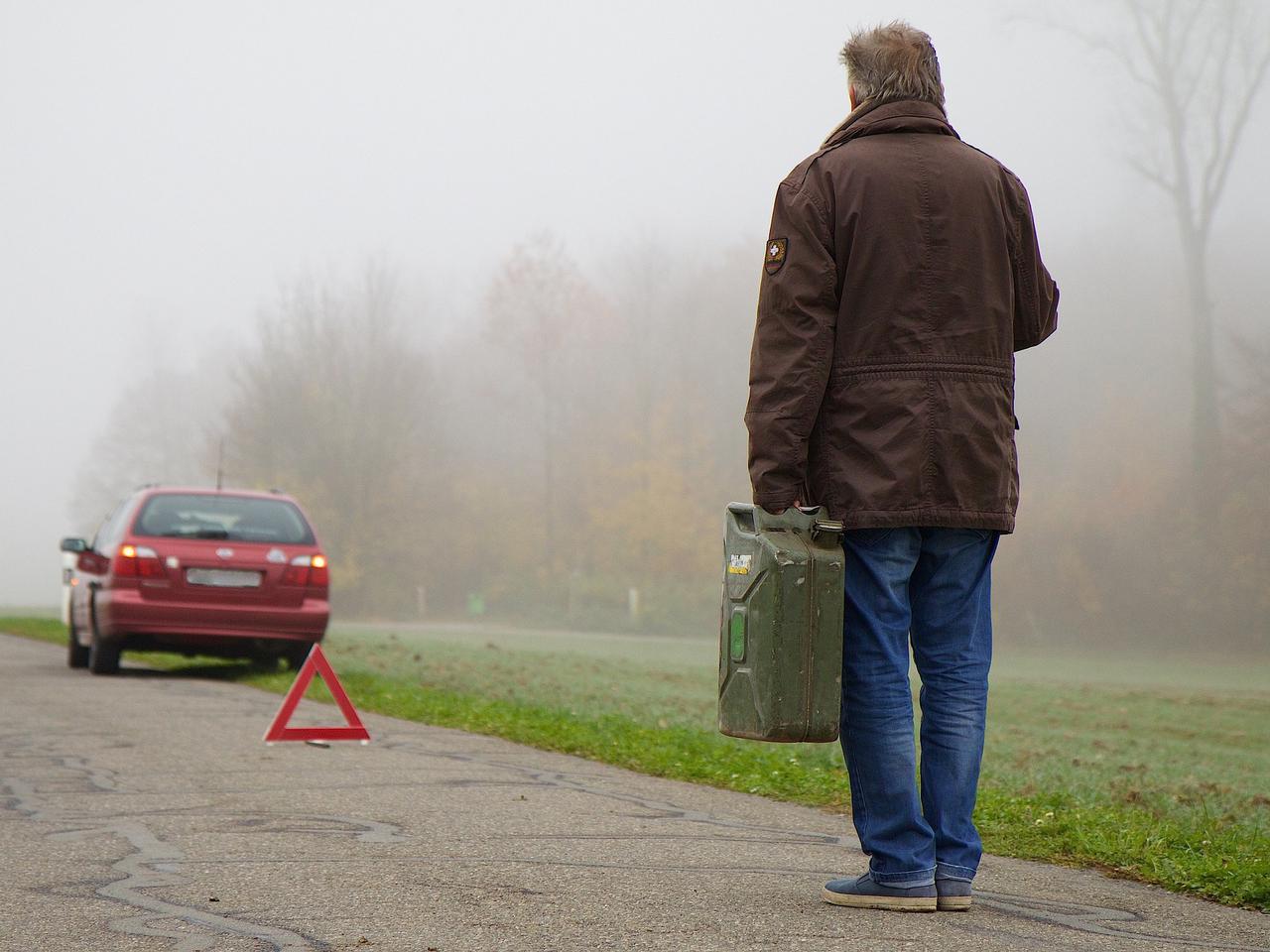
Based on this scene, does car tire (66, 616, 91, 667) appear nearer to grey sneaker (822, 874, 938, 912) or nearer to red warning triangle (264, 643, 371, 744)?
red warning triangle (264, 643, 371, 744)

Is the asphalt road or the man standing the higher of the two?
the man standing

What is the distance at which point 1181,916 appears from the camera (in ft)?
14.5

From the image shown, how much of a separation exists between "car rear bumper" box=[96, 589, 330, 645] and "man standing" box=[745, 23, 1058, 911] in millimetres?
9962

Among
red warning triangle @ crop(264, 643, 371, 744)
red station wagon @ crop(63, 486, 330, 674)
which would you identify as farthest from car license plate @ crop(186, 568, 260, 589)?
red warning triangle @ crop(264, 643, 371, 744)

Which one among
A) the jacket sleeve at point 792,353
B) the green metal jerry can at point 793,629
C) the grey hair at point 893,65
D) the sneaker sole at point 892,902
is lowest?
the sneaker sole at point 892,902

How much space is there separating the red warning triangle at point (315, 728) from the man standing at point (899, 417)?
4824 mm

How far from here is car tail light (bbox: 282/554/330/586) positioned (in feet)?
45.0

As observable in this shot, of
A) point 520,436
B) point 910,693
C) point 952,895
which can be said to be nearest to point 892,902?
point 952,895

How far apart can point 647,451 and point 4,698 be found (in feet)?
152

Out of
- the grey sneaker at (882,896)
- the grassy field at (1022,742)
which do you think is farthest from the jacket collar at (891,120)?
the grassy field at (1022,742)

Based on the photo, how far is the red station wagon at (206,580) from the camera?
13469mm

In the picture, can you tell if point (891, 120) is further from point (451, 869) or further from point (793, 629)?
point (451, 869)

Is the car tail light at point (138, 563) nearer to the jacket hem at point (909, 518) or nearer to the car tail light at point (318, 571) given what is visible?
the car tail light at point (318, 571)

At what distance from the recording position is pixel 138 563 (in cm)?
1352
